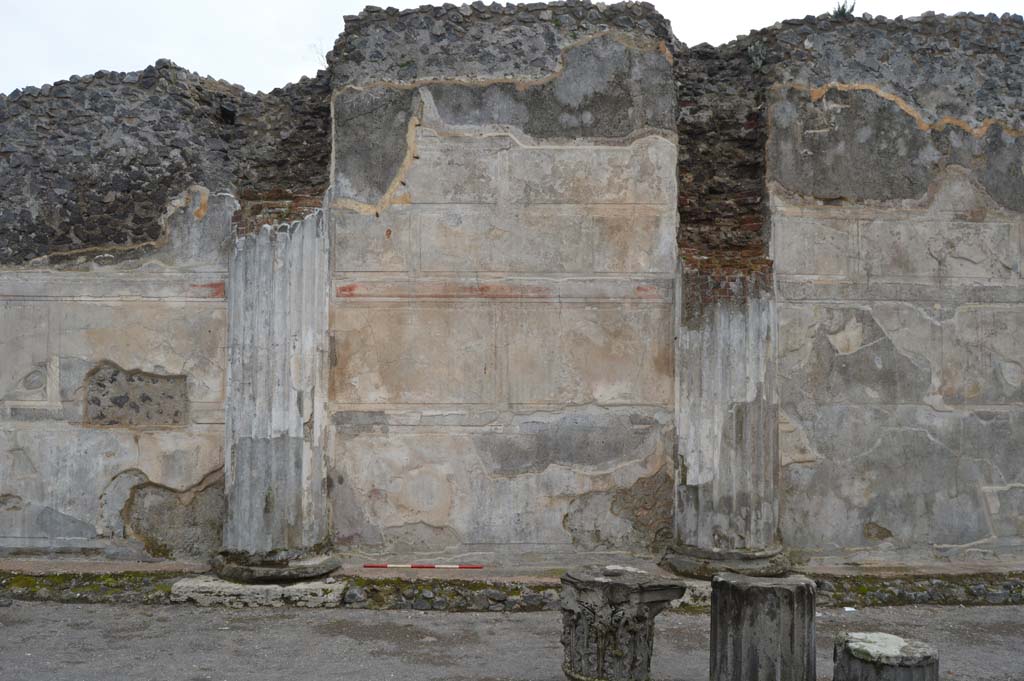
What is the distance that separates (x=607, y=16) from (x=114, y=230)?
3.78 metres

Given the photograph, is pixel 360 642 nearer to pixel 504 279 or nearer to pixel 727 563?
pixel 727 563

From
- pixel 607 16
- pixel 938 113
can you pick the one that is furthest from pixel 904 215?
pixel 607 16

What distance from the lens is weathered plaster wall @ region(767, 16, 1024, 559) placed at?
694 centimetres

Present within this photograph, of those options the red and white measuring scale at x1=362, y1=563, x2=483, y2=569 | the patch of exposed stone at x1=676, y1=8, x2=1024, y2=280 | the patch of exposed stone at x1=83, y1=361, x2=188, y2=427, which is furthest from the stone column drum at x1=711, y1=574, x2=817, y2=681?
the patch of exposed stone at x1=83, y1=361, x2=188, y2=427

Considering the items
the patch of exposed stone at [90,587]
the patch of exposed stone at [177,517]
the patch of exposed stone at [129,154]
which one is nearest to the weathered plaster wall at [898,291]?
the patch of exposed stone at [129,154]

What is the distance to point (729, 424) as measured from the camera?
21.7 feet

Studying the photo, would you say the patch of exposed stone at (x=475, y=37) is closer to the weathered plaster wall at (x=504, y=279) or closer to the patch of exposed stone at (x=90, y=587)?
the weathered plaster wall at (x=504, y=279)

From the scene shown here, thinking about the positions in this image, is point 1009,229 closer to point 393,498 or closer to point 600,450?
point 600,450

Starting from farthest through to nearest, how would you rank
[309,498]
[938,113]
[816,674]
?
1. [938,113]
2. [309,498]
3. [816,674]

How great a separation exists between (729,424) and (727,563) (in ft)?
2.94

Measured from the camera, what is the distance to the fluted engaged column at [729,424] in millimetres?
6582

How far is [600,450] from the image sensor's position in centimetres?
687

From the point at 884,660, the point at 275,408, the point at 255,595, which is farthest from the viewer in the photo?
the point at 275,408

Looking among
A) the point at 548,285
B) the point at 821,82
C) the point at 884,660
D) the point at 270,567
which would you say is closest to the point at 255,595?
the point at 270,567
